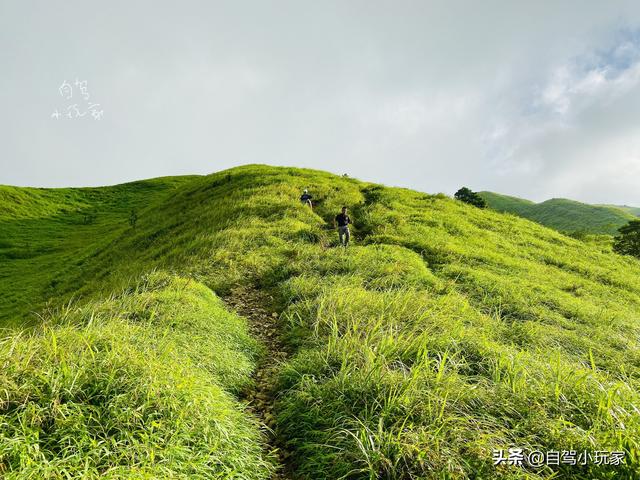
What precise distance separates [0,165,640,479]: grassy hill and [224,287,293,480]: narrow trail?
78 mm

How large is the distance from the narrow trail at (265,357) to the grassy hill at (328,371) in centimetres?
8

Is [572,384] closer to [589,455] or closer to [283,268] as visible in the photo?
[589,455]

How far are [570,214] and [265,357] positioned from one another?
14349cm

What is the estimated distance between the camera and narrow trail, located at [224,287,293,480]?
529 centimetres

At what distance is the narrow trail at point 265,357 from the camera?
17.4 ft

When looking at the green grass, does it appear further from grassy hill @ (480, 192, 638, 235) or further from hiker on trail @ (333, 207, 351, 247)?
grassy hill @ (480, 192, 638, 235)

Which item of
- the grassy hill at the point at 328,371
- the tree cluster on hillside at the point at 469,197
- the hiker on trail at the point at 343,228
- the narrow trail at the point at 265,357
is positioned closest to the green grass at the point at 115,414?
the grassy hill at the point at 328,371

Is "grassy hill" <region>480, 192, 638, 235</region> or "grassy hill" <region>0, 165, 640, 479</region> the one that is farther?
"grassy hill" <region>480, 192, 638, 235</region>

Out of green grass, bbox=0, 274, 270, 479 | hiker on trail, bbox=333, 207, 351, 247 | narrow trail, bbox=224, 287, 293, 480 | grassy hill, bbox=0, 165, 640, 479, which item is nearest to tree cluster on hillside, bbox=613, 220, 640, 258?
grassy hill, bbox=0, 165, 640, 479

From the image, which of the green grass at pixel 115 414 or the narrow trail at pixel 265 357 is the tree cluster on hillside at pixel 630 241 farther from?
the green grass at pixel 115 414

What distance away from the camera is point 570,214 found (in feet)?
396

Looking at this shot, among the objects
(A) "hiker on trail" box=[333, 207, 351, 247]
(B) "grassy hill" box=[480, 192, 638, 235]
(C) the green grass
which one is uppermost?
(B) "grassy hill" box=[480, 192, 638, 235]

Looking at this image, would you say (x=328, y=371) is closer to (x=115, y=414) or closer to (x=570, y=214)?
(x=115, y=414)

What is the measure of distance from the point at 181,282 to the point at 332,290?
15.8 ft
